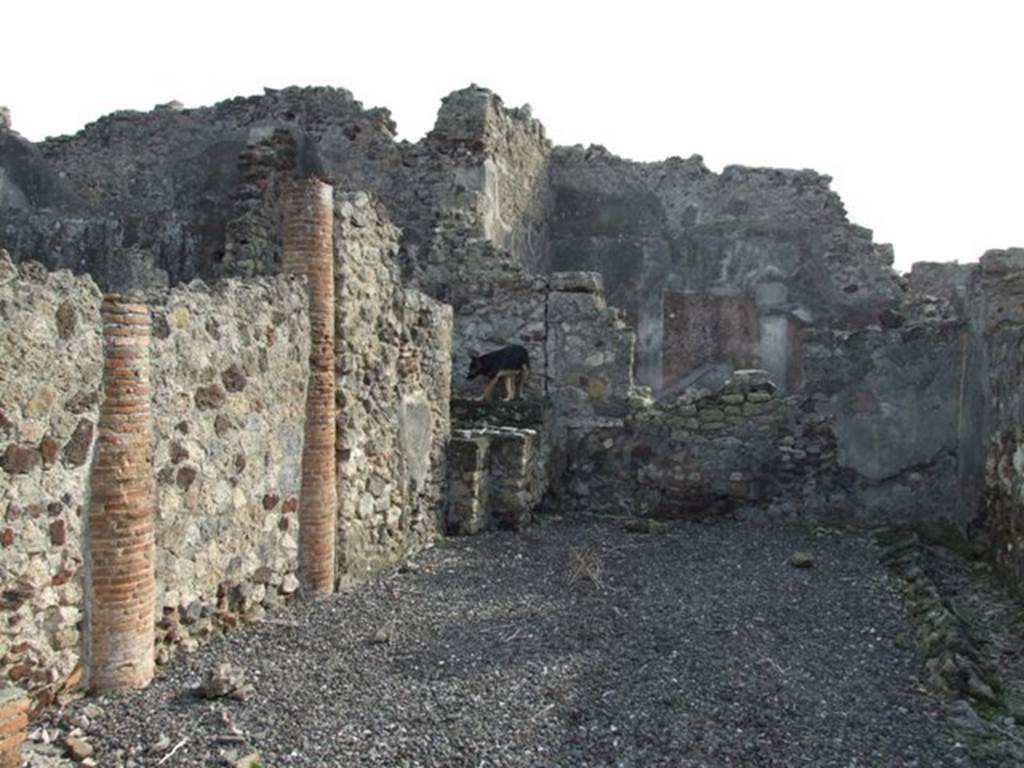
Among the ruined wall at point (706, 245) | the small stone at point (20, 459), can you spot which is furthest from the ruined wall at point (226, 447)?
the ruined wall at point (706, 245)

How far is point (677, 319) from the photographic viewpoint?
1488 cm

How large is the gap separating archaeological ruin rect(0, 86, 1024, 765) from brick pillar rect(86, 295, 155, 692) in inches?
0.5

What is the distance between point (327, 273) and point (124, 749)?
3.27 m

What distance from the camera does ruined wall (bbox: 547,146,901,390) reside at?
1432 cm

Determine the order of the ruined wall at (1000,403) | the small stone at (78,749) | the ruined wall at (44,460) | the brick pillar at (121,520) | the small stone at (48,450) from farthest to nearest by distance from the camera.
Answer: the ruined wall at (1000,403), the brick pillar at (121,520), the small stone at (48,450), the ruined wall at (44,460), the small stone at (78,749)

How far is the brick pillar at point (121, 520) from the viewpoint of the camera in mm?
4176

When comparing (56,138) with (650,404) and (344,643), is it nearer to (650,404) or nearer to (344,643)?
(650,404)

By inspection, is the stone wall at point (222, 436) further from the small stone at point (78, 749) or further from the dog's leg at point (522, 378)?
the dog's leg at point (522, 378)

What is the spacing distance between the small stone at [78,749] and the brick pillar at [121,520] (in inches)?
20.1

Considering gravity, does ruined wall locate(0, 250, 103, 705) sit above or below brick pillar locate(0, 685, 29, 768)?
above

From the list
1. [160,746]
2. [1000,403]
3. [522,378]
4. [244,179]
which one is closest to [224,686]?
[160,746]

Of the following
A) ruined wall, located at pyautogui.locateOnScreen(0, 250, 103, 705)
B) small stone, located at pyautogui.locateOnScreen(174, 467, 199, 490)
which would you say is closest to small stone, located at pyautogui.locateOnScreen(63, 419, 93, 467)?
ruined wall, located at pyautogui.locateOnScreen(0, 250, 103, 705)

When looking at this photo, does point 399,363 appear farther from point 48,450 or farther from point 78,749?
point 78,749

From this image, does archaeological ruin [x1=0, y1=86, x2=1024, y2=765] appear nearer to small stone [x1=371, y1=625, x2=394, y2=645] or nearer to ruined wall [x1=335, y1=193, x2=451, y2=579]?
ruined wall [x1=335, y1=193, x2=451, y2=579]
